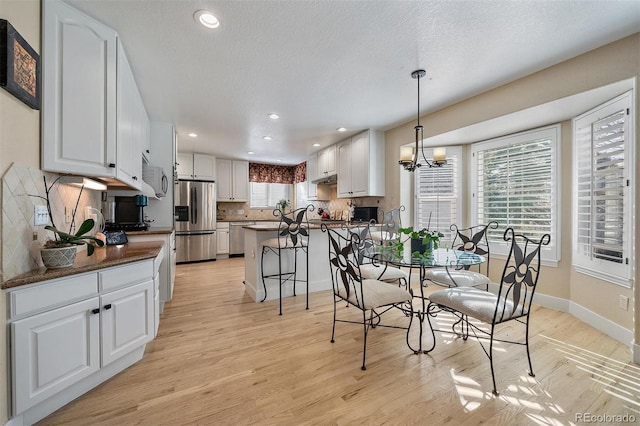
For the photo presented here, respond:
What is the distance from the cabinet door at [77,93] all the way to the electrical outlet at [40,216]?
25 cm

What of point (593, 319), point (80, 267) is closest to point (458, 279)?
point (593, 319)

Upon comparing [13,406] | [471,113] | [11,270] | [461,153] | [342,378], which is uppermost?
[471,113]

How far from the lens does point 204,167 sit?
6.03 m

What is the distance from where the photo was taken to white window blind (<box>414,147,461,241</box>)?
3859 millimetres

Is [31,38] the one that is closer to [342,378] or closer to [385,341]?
[342,378]

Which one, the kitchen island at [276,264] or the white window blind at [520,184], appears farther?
the kitchen island at [276,264]

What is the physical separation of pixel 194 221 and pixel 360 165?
12.5 ft

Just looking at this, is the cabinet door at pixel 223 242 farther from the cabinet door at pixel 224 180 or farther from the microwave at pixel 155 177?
the microwave at pixel 155 177

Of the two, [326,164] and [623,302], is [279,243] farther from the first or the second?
[623,302]

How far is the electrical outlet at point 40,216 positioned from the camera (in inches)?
60.1

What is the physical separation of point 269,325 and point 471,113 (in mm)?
3268

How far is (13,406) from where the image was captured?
126 centimetres

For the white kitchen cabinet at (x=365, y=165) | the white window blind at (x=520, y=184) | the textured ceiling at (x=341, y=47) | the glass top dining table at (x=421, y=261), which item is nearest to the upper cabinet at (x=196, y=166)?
the textured ceiling at (x=341, y=47)

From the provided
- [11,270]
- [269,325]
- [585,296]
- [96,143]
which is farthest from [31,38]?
[585,296]
